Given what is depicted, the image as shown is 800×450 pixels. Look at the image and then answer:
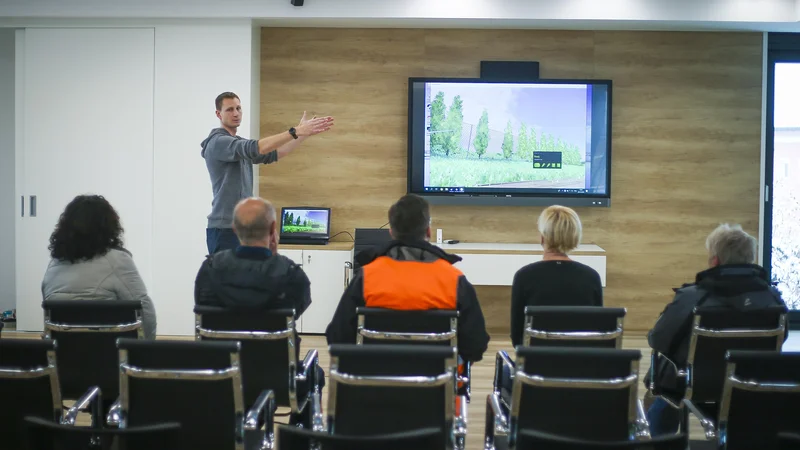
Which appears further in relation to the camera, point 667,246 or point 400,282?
point 667,246

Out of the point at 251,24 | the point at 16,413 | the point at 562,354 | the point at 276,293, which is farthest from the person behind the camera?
the point at 251,24

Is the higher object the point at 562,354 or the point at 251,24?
the point at 251,24

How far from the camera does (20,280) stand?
713 centimetres

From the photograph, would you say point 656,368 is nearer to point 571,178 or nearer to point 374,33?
point 571,178

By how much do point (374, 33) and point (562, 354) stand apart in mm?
5394

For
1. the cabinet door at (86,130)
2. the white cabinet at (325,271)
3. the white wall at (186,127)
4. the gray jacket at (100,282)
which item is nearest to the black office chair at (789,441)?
the gray jacket at (100,282)

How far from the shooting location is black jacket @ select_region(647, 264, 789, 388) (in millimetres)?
3492

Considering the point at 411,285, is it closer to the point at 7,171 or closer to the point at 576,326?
the point at 576,326

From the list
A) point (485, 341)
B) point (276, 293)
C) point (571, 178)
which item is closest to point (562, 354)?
point (485, 341)

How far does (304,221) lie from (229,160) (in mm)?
2400

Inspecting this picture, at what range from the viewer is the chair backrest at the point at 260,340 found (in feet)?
10.4

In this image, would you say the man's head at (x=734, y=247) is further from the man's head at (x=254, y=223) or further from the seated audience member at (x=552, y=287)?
the man's head at (x=254, y=223)

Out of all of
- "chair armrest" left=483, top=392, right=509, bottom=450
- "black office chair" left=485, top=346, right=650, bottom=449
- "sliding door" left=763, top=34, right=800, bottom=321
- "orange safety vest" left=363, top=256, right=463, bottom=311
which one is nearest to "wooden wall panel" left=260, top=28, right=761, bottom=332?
"sliding door" left=763, top=34, right=800, bottom=321

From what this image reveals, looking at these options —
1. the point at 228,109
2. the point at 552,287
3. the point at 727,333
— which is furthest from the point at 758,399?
the point at 228,109
